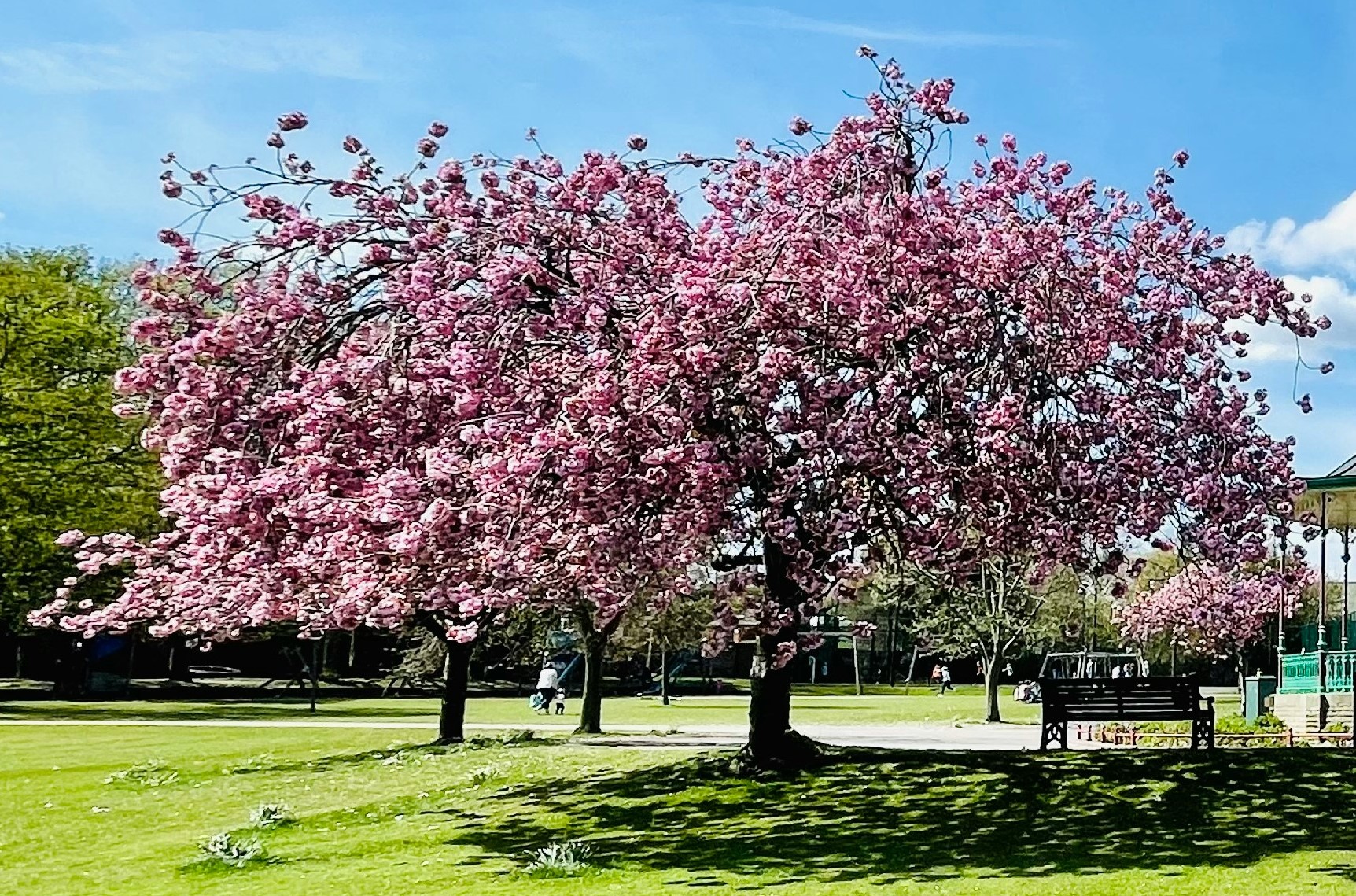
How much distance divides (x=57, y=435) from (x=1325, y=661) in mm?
→ 27503

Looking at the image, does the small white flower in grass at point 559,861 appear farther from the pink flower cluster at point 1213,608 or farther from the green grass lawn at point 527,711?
the green grass lawn at point 527,711

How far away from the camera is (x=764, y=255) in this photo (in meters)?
10.4

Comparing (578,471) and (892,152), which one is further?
(892,152)

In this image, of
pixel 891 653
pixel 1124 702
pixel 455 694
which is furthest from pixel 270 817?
pixel 891 653

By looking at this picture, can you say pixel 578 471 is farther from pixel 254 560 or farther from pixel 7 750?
pixel 7 750

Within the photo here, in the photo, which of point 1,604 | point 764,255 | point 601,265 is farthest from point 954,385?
point 1,604

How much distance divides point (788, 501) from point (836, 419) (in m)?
0.70

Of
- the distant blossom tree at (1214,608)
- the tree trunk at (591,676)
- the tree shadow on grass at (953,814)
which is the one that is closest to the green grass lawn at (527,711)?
the distant blossom tree at (1214,608)

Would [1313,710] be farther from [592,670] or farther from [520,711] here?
[520,711]

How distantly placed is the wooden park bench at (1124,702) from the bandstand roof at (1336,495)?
16.0ft

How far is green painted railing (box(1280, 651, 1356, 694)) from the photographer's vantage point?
23.0 meters

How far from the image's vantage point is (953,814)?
1105cm

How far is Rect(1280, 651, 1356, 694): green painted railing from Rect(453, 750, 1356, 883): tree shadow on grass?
989cm

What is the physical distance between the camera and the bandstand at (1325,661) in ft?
67.5
